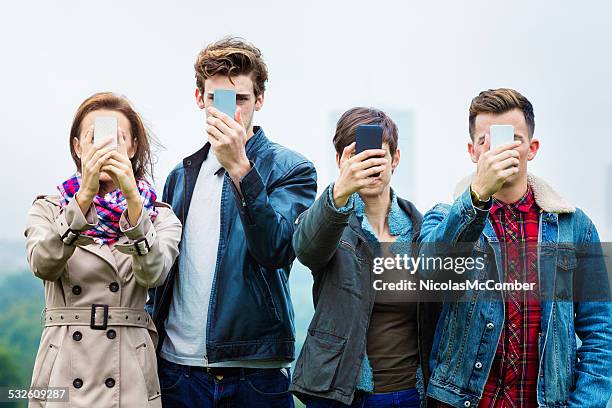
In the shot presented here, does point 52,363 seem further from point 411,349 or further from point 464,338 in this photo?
point 464,338

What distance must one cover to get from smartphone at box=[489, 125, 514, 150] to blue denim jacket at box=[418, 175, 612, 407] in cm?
28

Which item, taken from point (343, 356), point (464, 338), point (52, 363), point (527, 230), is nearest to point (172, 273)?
point (52, 363)


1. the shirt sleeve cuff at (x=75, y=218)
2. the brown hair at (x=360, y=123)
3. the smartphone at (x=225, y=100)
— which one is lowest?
the shirt sleeve cuff at (x=75, y=218)

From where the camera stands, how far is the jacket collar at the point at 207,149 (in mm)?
3295

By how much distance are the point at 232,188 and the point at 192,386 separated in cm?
76

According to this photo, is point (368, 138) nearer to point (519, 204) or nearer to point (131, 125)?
point (519, 204)

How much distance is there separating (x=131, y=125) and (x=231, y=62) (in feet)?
1.54

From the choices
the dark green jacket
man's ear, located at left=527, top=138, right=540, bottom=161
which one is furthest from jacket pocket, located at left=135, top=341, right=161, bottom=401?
man's ear, located at left=527, top=138, right=540, bottom=161

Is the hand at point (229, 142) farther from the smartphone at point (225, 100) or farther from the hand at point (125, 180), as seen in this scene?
the hand at point (125, 180)

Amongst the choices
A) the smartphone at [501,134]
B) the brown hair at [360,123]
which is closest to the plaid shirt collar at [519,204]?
the smartphone at [501,134]

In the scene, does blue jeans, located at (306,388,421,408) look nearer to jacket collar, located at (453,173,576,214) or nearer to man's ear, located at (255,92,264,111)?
jacket collar, located at (453,173,576,214)

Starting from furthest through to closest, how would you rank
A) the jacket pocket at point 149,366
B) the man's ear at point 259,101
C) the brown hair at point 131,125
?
the man's ear at point 259,101
the brown hair at point 131,125
the jacket pocket at point 149,366

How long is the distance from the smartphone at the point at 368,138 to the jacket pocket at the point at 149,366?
107 cm

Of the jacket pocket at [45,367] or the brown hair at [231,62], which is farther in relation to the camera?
the brown hair at [231,62]
